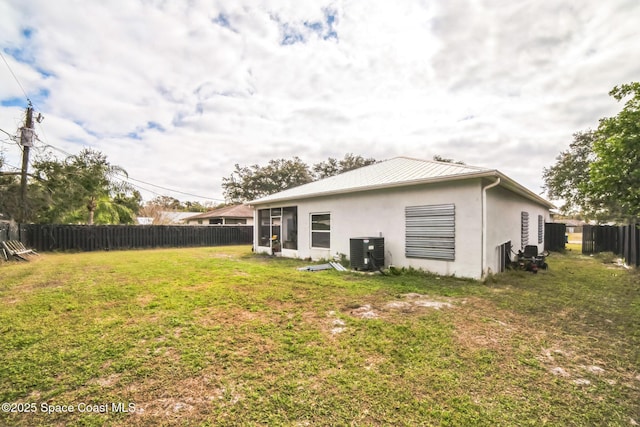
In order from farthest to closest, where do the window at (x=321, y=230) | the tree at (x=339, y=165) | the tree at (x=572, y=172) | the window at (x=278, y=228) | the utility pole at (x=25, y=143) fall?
the tree at (x=339, y=165), the tree at (x=572, y=172), the utility pole at (x=25, y=143), the window at (x=278, y=228), the window at (x=321, y=230)

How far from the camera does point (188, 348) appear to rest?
2.85m

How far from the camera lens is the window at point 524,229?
9.49 metres

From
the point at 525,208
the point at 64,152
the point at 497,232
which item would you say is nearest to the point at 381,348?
the point at 497,232

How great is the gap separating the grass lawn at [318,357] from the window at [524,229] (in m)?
4.42

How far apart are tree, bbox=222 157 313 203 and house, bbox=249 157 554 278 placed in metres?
22.5

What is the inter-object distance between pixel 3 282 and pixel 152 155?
14534 mm

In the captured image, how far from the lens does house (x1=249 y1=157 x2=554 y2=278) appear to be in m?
6.34

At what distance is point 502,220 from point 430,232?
2.31 metres

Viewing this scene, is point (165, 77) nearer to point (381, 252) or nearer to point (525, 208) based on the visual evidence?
point (381, 252)

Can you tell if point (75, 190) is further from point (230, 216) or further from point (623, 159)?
point (623, 159)

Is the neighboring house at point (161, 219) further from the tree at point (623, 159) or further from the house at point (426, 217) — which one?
the tree at point (623, 159)

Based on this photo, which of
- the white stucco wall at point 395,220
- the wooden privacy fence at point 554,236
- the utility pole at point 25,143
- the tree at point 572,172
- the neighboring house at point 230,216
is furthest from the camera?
the neighboring house at point 230,216

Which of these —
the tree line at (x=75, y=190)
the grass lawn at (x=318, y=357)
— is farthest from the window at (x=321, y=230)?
the tree line at (x=75, y=190)

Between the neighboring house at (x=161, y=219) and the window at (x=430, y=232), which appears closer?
the window at (x=430, y=232)
